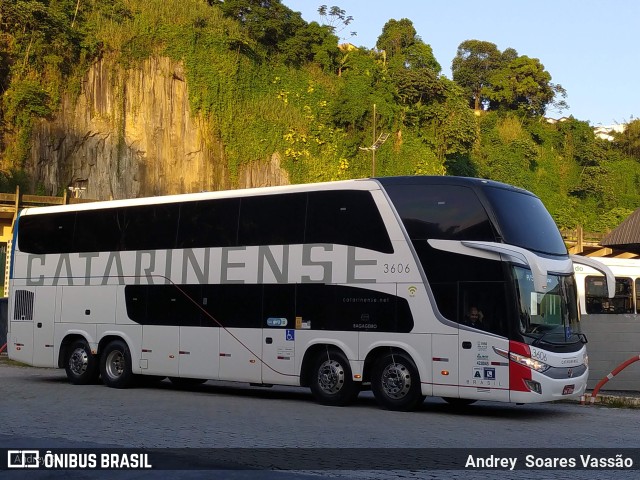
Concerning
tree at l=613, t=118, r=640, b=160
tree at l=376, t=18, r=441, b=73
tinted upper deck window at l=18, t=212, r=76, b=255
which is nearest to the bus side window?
tinted upper deck window at l=18, t=212, r=76, b=255

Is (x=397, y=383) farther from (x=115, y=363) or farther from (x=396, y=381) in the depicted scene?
(x=115, y=363)

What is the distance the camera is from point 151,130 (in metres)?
62.8

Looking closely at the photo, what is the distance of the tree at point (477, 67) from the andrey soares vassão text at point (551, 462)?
96656 mm

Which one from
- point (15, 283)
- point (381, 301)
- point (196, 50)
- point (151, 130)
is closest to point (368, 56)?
point (196, 50)

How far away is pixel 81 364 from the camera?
69.2 ft

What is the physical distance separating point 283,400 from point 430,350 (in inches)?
146

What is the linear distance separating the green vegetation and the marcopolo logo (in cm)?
4873

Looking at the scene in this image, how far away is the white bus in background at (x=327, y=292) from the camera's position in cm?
A: 1530

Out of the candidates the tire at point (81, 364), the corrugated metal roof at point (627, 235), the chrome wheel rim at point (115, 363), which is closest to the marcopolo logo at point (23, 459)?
the chrome wheel rim at point (115, 363)

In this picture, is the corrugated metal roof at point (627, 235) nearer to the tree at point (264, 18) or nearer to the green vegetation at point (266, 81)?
the green vegetation at point (266, 81)

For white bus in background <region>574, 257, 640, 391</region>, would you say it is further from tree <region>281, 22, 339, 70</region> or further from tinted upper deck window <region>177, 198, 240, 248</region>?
tree <region>281, 22, 339, 70</region>

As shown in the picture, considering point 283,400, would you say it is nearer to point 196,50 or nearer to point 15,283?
point 15,283

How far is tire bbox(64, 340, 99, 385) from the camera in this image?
20.9 meters

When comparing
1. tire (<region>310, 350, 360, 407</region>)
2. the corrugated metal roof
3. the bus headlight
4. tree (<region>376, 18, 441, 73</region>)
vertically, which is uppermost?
tree (<region>376, 18, 441, 73</region>)
